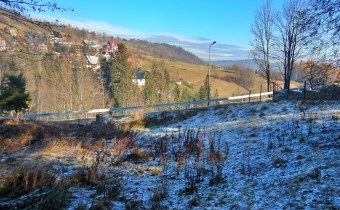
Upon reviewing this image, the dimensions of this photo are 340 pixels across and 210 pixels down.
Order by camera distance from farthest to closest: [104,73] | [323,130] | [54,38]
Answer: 1. [104,73]
2. [323,130]
3. [54,38]

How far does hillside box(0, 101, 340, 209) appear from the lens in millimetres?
6223

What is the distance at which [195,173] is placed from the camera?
8.46m

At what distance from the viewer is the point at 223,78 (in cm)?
10956

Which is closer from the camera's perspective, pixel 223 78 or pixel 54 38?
pixel 54 38

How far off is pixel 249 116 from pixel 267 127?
13.0 ft

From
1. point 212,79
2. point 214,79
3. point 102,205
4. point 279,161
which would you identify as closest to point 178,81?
point 212,79

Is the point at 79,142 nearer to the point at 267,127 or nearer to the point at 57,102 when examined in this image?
the point at 267,127

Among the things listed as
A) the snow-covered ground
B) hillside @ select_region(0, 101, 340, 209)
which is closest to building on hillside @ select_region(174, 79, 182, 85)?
hillside @ select_region(0, 101, 340, 209)

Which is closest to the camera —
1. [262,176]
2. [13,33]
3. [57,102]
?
[13,33]

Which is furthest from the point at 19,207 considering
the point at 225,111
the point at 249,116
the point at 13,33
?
the point at 225,111

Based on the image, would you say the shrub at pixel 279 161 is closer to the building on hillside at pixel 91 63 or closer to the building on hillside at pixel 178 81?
the building on hillside at pixel 91 63

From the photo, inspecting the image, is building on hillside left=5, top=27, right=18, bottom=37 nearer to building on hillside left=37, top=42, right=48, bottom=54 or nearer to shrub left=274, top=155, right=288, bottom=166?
building on hillside left=37, top=42, right=48, bottom=54

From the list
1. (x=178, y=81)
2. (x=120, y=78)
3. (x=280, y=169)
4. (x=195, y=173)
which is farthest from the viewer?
(x=178, y=81)

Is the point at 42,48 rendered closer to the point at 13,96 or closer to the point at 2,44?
the point at 2,44
